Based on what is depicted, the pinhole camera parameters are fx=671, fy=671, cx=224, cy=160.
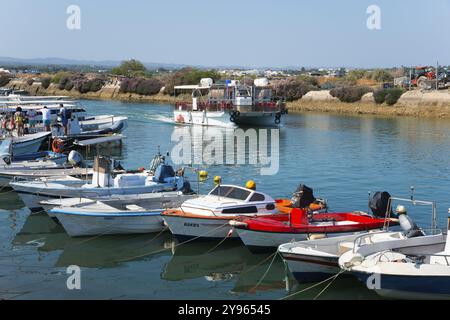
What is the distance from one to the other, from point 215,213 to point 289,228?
2.55 m

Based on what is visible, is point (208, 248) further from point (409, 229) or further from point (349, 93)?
point (349, 93)

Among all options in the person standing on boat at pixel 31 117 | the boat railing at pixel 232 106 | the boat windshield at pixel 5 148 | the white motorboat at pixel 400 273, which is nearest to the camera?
the white motorboat at pixel 400 273

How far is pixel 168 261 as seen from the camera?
66.2 ft

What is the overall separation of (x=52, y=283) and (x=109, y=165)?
7.65m

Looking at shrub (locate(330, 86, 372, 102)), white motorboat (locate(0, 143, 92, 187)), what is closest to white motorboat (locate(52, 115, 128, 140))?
white motorboat (locate(0, 143, 92, 187))

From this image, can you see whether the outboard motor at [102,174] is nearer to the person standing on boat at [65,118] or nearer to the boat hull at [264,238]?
the boat hull at [264,238]

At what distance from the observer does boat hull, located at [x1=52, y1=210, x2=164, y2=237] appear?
2181cm

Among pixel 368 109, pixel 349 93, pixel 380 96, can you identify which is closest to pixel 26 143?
pixel 368 109

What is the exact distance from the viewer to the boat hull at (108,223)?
21812 millimetres

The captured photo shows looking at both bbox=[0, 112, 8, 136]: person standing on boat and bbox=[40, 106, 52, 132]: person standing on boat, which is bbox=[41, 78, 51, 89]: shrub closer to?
bbox=[0, 112, 8, 136]: person standing on boat

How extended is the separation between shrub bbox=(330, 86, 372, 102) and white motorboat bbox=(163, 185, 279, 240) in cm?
6408

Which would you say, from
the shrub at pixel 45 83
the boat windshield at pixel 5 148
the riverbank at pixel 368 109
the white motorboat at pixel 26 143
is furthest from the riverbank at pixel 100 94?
the boat windshield at pixel 5 148
